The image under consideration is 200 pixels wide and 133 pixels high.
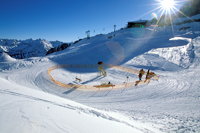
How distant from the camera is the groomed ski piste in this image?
14.3 ft

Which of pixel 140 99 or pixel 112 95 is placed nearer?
pixel 140 99

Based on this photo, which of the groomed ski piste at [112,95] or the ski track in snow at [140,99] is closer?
the groomed ski piste at [112,95]

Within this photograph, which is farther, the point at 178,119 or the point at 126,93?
the point at 126,93

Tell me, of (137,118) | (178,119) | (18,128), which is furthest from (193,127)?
(18,128)

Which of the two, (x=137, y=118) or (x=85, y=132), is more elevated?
(x=85, y=132)

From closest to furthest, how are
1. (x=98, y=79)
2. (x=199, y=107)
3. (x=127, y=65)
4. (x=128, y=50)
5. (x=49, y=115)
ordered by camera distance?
1. (x=49, y=115)
2. (x=199, y=107)
3. (x=98, y=79)
4. (x=127, y=65)
5. (x=128, y=50)

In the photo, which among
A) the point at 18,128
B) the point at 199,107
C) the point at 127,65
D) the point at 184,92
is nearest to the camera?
the point at 18,128

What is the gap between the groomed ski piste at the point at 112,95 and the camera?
14.3 ft

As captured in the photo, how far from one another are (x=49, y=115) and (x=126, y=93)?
1074 cm

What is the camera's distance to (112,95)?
14.0m

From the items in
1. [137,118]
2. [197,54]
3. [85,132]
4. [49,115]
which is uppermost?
[197,54]

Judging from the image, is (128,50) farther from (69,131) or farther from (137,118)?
(69,131)

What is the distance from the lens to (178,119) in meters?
7.56

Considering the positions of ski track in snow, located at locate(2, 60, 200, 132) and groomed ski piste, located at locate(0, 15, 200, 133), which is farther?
ski track in snow, located at locate(2, 60, 200, 132)
